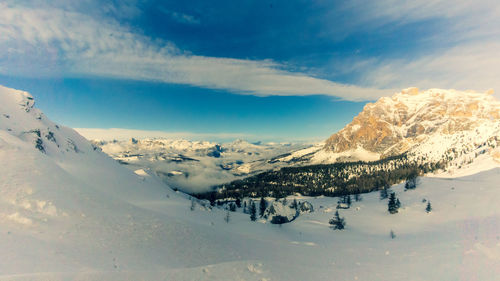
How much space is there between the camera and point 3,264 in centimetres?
1289

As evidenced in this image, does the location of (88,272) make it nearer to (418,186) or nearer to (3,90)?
(3,90)

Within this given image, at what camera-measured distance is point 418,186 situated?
132 metres

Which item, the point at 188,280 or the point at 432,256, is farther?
the point at 432,256

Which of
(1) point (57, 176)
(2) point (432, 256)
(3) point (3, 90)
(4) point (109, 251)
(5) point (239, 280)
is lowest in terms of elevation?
(2) point (432, 256)

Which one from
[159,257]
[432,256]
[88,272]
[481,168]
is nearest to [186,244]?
[159,257]

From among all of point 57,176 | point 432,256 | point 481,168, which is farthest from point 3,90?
point 481,168

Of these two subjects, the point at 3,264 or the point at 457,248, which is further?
the point at 457,248

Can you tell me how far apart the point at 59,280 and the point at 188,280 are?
7.75 m

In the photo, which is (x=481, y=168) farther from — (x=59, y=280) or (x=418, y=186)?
(x=59, y=280)

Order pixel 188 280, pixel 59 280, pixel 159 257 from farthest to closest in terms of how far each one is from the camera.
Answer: pixel 159 257 < pixel 188 280 < pixel 59 280

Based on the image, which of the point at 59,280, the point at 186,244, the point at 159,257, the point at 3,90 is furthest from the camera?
the point at 3,90

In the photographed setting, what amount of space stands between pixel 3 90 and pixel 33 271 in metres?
104

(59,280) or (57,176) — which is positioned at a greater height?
(57,176)

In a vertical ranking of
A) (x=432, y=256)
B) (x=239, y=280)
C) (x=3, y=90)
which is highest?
(x=3, y=90)
